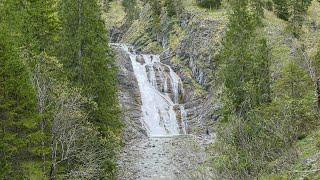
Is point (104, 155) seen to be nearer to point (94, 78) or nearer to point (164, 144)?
point (94, 78)

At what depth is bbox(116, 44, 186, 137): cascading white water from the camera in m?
48.8

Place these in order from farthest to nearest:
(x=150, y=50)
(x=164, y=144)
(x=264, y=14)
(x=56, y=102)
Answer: (x=150, y=50) → (x=264, y=14) → (x=164, y=144) → (x=56, y=102)

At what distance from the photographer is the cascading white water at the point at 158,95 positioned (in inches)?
1921

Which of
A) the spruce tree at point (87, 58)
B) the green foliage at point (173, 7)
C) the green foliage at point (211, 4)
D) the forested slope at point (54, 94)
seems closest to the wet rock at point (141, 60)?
the green foliage at point (173, 7)

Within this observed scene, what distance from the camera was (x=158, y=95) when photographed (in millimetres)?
53688

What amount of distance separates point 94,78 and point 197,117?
2262cm

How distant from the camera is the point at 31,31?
2742 cm

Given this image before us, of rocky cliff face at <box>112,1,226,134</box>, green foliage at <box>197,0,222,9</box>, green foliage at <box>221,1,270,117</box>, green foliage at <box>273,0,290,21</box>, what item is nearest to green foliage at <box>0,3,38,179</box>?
green foliage at <box>221,1,270,117</box>

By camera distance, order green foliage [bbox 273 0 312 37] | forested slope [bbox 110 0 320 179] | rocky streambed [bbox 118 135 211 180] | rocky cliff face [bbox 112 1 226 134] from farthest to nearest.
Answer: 1. green foliage [bbox 273 0 312 37]
2. rocky cliff face [bbox 112 1 226 134]
3. rocky streambed [bbox 118 135 211 180]
4. forested slope [bbox 110 0 320 179]

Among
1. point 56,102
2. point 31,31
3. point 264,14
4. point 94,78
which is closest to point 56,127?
point 56,102

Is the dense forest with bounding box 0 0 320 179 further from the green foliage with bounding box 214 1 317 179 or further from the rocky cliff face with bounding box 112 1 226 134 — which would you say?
the rocky cliff face with bounding box 112 1 226 134

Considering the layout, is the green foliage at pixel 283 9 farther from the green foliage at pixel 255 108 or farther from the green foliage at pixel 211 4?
the green foliage at pixel 255 108

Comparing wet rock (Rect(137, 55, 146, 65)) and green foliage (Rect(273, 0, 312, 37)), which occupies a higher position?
green foliage (Rect(273, 0, 312, 37))

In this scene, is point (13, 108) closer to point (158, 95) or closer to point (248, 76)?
point (248, 76)
